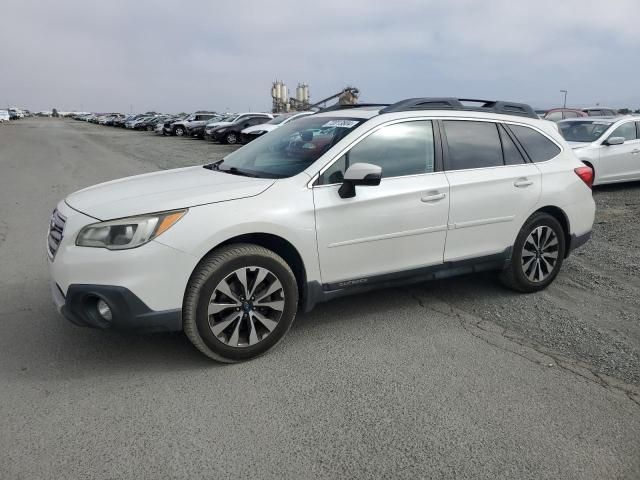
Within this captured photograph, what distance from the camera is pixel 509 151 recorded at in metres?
4.60

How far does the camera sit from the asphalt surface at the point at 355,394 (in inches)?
99.3

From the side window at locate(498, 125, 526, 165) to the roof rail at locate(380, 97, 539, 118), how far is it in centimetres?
25

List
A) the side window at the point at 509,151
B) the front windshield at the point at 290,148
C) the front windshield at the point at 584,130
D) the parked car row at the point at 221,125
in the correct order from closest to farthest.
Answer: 1. the front windshield at the point at 290,148
2. the side window at the point at 509,151
3. the front windshield at the point at 584,130
4. the parked car row at the point at 221,125

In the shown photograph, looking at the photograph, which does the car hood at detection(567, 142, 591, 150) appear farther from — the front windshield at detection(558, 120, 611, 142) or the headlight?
the headlight

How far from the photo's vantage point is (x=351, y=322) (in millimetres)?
4156

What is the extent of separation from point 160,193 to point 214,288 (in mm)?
749

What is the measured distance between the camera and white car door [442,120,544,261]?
13.8 ft

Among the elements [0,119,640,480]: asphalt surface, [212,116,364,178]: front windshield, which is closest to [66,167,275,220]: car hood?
[212,116,364,178]: front windshield

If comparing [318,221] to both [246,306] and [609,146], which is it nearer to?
[246,306]

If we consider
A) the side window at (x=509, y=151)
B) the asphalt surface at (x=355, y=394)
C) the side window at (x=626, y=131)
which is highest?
the side window at (x=509, y=151)

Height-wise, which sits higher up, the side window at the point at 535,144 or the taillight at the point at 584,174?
the side window at the point at 535,144

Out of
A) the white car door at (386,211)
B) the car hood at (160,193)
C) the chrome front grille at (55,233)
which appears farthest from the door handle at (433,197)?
the chrome front grille at (55,233)

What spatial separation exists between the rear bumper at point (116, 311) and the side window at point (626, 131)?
10.4 metres

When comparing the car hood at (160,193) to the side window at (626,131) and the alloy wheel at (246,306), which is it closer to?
the alloy wheel at (246,306)
